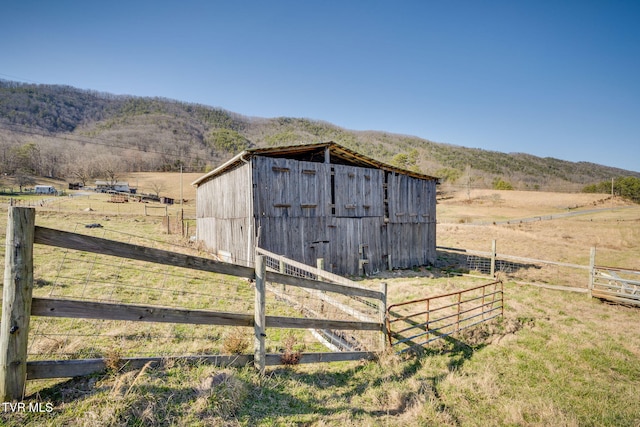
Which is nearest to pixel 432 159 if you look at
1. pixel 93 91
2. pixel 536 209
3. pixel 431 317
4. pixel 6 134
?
pixel 536 209

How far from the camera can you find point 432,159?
132000 millimetres

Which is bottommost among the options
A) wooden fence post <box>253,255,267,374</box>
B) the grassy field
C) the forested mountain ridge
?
the grassy field

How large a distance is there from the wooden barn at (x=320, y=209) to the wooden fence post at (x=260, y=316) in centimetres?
853

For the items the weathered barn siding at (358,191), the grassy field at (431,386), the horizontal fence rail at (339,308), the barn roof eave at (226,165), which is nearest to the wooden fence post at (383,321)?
the horizontal fence rail at (339,308)

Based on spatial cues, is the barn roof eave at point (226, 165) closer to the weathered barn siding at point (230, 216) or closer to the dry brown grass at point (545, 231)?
the weathered barn siding at point (230, 216)

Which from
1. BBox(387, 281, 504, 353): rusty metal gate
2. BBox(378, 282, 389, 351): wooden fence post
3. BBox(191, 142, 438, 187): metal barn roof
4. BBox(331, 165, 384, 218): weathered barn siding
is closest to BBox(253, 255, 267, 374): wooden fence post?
BBox(387, 281, 504, 353): rusty metal gate

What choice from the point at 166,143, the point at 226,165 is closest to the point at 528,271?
the point at 226,165

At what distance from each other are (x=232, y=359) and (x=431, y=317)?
7.06 metres

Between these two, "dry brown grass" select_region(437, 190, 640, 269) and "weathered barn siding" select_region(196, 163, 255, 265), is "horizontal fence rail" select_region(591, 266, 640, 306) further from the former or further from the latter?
"weathered barn siding" select_region(196, 163, 255, 265)

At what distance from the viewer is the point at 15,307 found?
2.62 metres

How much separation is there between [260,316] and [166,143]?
148305 mm

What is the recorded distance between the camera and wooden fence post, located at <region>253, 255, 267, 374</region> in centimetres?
408

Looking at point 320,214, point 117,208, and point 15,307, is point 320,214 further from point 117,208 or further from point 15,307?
point 117,208

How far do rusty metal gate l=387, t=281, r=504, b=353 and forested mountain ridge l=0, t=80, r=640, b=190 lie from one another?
209 ft
